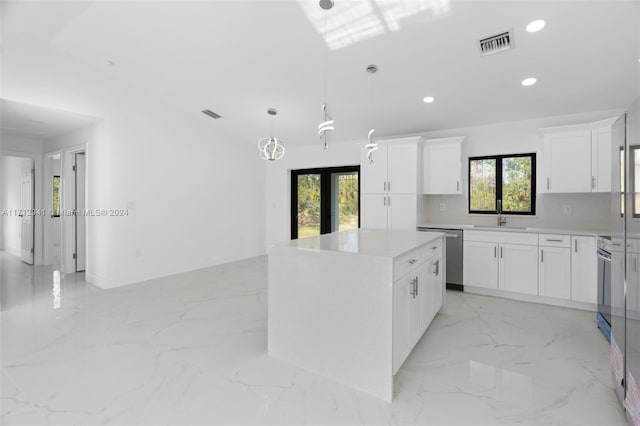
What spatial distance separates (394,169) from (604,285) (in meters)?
→ 2.77

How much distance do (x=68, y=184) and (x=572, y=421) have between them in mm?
6773

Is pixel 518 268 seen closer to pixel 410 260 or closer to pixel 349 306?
pixel 410 260

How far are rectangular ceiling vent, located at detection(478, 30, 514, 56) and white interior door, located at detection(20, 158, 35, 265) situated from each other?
7.50m

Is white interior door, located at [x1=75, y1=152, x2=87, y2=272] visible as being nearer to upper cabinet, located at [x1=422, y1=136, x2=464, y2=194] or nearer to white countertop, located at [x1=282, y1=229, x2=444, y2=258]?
white countertop, located at [x1=282, y1=229, x2=444, y2=258]

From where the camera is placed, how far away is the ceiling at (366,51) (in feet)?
8.94

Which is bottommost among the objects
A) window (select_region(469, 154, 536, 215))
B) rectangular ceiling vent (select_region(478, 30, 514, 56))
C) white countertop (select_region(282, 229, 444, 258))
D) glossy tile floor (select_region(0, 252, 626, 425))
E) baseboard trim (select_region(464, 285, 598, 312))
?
glossy tile floor (select_region(0, 252, 626, 425))

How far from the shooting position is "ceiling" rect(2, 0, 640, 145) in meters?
2.72

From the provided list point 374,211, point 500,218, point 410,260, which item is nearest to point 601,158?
point 500,218

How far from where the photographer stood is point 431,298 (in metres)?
2.84

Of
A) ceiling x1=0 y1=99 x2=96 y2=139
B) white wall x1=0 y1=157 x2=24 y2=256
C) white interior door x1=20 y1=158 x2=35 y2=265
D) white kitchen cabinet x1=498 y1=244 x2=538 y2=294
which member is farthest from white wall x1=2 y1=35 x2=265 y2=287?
white kitchen cabinet x1=498 y1=244 x2=538 y2=294

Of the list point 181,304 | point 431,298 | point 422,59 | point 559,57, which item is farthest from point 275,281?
point 559,57

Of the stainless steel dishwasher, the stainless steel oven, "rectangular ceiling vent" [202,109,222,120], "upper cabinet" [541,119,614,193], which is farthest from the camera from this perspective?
"rectangular ceiling vent" [202,109,222,120]

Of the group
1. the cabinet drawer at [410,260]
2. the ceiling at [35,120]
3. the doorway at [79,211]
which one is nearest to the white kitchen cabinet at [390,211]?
the cabinet drawer at [410,260]

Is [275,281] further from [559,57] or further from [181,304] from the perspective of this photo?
[559,57]
